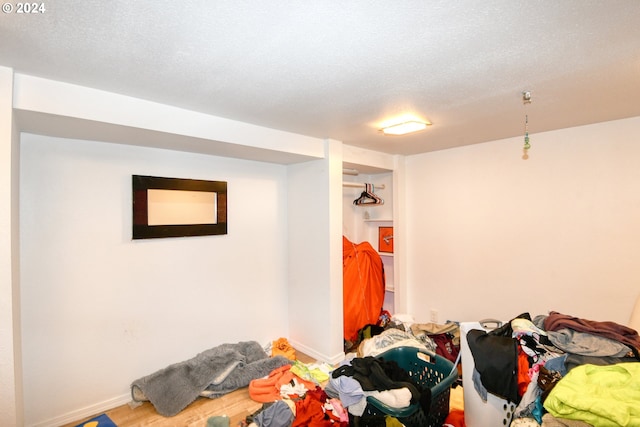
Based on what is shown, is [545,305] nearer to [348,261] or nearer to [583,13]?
[348,261]

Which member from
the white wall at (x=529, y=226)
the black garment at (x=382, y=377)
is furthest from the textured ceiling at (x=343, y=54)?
the black garment at (x=382, y=377)

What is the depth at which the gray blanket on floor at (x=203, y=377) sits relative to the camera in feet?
8.04

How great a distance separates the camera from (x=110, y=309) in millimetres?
2482

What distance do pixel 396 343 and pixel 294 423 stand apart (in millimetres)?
1234

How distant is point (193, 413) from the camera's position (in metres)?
2.39

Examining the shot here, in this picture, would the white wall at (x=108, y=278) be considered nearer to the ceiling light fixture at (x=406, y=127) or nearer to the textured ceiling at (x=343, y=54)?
the textured ceiling at (x=343, y=54)

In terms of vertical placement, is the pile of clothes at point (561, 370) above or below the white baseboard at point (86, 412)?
above

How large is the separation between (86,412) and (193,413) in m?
0.78

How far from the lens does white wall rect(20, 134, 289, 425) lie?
2.21 metres

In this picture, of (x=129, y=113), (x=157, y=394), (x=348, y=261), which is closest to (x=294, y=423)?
(x=157, y=394)

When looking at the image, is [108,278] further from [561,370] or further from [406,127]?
[561,370]

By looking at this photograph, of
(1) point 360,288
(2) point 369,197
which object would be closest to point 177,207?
(1) point 360,288

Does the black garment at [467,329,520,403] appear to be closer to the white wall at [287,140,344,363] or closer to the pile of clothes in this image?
the pile of clothes

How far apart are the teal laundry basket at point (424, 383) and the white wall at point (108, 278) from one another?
1.65 meters
